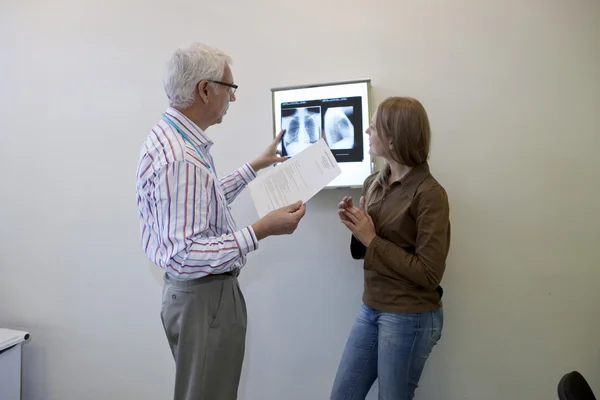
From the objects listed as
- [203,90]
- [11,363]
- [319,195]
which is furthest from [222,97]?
[11,363]

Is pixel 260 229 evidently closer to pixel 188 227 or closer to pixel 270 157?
pixel 188 227

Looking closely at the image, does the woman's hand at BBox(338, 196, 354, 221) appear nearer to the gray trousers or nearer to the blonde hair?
the blonde hair

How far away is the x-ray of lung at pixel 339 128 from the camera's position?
5.62ft

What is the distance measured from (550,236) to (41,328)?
8.42 feet

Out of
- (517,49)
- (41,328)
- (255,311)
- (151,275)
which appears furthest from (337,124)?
(41,328)

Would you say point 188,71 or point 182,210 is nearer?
point 182,210

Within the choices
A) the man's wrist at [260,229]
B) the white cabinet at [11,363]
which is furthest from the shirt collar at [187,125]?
the white cabinet at [11,363]

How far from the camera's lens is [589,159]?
5.19 ft

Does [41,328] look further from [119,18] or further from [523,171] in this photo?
[523,171]

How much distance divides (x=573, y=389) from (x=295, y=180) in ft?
3.06

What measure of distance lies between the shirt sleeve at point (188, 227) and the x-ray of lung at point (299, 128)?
26.5 inches

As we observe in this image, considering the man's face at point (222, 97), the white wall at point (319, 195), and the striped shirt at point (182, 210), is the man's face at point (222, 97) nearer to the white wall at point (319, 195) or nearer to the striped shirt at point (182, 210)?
the striped shirt at point (182, 210)

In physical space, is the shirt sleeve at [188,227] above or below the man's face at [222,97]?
below

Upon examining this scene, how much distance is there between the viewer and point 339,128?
5.66 ft
